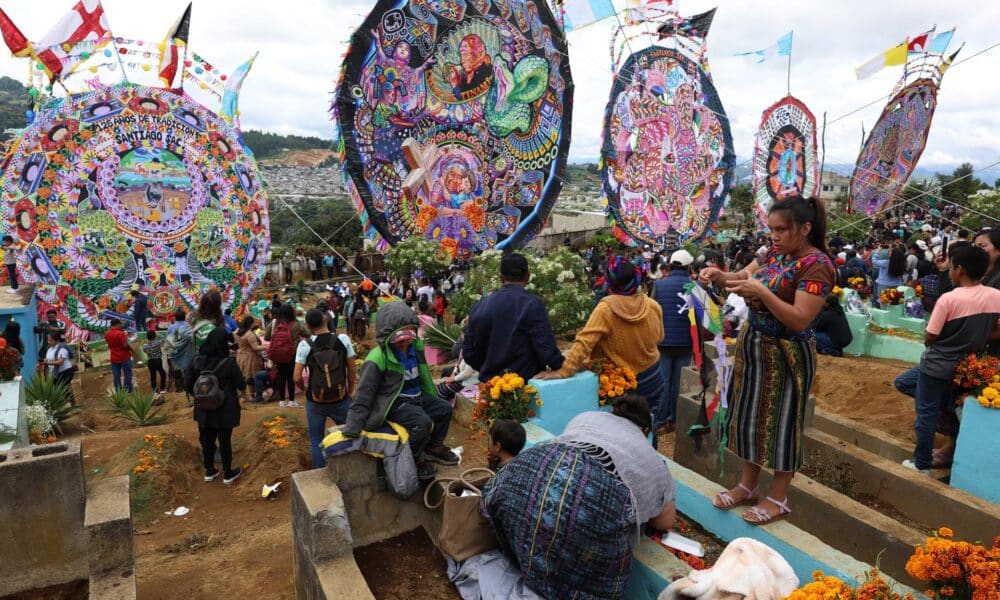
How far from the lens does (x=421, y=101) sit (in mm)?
11031

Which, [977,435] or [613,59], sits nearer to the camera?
[977,435]

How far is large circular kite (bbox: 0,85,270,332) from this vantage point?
9.80 m

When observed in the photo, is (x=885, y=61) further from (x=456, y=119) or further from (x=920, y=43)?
(x=456, y=119)

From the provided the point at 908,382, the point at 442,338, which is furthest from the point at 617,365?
the point at 442,338

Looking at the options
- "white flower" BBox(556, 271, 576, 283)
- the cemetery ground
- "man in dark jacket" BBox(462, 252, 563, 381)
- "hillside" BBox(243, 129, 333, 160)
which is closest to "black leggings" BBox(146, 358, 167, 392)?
the cemetery ground

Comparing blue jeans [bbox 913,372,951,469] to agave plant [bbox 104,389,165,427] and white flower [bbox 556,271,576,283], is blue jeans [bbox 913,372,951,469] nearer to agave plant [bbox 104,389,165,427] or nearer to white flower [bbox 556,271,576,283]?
white flower [bbox 556,271,576,283]

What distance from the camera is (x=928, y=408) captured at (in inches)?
166

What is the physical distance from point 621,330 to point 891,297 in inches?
279

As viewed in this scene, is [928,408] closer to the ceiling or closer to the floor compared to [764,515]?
closer to the ceiling

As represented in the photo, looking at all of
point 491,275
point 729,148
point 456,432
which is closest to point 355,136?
point 491,275

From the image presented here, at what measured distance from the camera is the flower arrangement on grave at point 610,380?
444cm

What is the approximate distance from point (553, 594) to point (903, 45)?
18.1m

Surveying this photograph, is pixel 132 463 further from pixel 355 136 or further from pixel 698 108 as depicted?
pixel 698 108

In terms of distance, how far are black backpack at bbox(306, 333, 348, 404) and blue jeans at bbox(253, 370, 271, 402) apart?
4404mm
